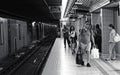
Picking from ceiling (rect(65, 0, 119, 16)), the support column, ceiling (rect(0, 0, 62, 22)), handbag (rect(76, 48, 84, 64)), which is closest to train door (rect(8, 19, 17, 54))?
ceiling (rect(0, 0, 62, 22))

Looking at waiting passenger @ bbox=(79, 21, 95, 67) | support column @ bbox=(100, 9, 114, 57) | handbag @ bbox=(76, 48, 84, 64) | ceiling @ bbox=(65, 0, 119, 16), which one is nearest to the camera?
waiting passenger @ bbox=(79, 21, 95, 67)

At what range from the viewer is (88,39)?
10.7m

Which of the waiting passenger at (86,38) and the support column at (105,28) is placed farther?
the support column at (105,28)

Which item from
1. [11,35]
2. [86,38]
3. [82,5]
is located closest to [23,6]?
[11,35]

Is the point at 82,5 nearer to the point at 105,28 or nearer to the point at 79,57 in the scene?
the point at 105,28

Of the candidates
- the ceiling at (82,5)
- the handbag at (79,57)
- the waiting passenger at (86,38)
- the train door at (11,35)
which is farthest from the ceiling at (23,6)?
the handbag at (79,57)

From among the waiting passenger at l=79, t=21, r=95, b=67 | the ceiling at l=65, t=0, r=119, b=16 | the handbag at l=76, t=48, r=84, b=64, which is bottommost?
the handbag at l=76, t=48, r=84, b=64

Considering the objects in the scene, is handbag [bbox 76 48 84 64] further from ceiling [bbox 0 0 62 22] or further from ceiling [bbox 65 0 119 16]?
ceiling [bbox 0 0 62 22]

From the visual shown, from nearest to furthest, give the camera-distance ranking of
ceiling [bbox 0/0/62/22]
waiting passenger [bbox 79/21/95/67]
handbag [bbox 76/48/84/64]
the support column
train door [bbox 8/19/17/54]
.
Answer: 1. waiting passenger [bbox 79/21/95/67]
2. handbag [bbox 76/48/84/64]
3. ceiling [bbox 0/0/62/22]
4. the support column
5. train door [bbox 8/19/17/54]

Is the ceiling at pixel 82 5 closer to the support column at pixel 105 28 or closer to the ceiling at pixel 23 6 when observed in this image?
the support column at pixel 105 28

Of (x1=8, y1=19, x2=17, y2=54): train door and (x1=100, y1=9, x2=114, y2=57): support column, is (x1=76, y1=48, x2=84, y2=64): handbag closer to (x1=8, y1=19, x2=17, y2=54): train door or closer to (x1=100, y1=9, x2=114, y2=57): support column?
(x1=100, y1=9, x2=114, y2=57): support column

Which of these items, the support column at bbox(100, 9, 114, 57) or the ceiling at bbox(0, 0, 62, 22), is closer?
the ceiling at bbox(0, 0, 62, 22)

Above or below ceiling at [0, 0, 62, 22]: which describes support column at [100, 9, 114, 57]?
below

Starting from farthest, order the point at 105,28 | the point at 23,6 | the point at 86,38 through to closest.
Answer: the point at 23,6 → the point at 105,28 → the point at 86,38
